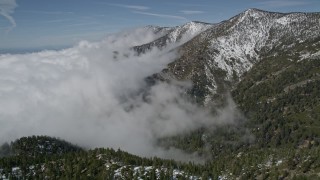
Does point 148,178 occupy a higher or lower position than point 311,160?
lower

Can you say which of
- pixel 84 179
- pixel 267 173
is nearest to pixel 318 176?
pixel 267 173

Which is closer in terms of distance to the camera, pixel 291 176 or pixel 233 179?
pixel 291 176

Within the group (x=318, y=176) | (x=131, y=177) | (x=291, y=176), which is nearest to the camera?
(x=318, y=176)

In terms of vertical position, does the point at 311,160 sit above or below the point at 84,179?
above

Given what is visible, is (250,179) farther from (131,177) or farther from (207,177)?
(131,177)

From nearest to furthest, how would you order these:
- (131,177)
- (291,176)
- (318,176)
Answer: (318,176), (291,176), (131,177)

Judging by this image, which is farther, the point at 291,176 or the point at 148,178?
the point at 148,178

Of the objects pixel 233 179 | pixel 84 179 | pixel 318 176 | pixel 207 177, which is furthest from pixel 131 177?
pixel 318 176

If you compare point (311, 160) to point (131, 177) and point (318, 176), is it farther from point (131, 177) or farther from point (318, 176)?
point (131, 177)
